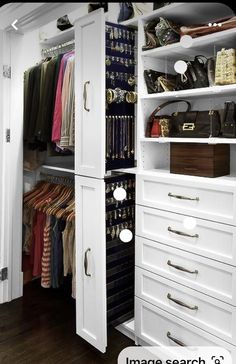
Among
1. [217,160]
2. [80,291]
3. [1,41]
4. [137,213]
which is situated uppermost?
[1,41]

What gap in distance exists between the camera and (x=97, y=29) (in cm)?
158

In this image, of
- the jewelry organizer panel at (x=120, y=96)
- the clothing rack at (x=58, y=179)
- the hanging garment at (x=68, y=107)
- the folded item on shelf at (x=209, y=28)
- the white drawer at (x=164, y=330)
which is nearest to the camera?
the folded item on shelf at (x=209, y=28)

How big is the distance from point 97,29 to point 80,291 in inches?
52.3

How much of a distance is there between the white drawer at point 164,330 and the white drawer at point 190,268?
186mm

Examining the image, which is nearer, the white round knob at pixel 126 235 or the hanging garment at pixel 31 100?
the white round knob at pixel 126 235

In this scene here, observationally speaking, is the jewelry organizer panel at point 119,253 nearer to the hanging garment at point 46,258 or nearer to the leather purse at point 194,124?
the leather purse at point 194,124

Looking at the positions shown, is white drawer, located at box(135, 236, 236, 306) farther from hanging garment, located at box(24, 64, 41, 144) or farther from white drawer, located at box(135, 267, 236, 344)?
hanging garment, located at box(24, 64, 41, 144)

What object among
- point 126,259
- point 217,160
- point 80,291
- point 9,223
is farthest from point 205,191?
point 9,223

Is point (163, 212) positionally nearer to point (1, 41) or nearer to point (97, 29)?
point (97, 29)

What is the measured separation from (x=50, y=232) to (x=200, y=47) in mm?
1474

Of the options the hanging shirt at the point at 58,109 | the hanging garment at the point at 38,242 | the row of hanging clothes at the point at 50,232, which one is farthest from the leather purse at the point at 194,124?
the hanging garment at the point at 38,242

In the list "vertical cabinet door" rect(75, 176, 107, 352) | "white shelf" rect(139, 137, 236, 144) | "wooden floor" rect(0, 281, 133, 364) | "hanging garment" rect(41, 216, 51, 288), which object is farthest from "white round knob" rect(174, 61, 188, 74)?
"wooden floor" rect(0, 281, 133, 364)

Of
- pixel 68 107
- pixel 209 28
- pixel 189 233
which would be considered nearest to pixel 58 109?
pixel 68 107

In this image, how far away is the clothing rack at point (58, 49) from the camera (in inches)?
92.3
